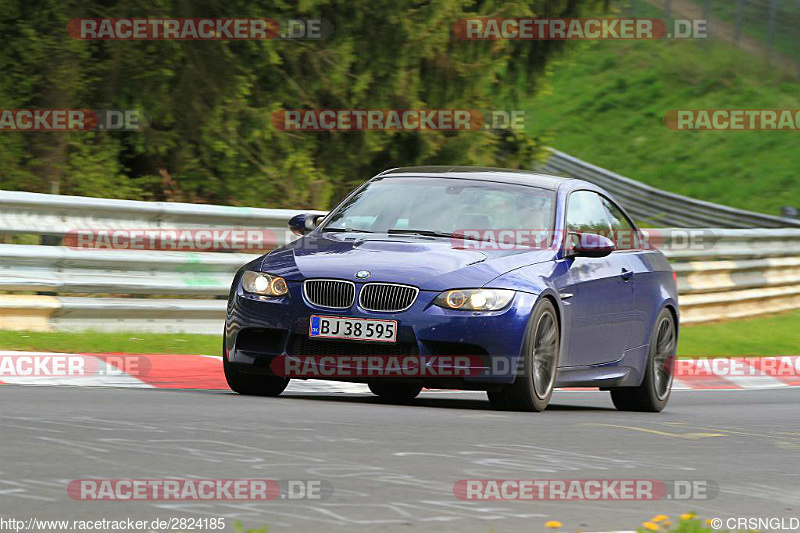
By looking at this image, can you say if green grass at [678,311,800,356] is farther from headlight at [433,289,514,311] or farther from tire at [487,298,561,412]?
headlight at [433,289,514,311]

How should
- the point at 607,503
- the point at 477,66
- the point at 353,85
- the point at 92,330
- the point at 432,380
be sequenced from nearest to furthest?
the point at 607,503 → the point at 432,380 → the point at 92,330 → the point at 353,85 → the point at 477,66

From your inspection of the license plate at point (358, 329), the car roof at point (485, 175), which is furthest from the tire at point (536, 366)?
the car roof at point (485, 175)

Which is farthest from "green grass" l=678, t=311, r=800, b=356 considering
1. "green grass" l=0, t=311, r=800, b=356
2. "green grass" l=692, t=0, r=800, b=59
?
"green grass" l=692, t=0, r=800, b=59

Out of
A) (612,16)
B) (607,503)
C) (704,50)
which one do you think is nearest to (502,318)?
(607,503)

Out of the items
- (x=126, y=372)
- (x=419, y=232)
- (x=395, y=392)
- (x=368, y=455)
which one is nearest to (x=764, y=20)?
(x=395, y=392)

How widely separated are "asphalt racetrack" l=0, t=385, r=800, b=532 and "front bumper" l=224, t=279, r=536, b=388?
281mm

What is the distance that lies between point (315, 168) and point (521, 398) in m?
11.3

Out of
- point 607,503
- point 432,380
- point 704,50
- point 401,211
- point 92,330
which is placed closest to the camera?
point 607,503

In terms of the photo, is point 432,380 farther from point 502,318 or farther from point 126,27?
point 126,27

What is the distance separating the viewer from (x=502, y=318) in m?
8.40

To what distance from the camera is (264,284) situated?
28.5ft

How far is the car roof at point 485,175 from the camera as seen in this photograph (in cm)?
980

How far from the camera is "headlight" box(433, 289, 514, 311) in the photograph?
8.38 m

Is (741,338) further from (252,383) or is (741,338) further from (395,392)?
(252,383)
